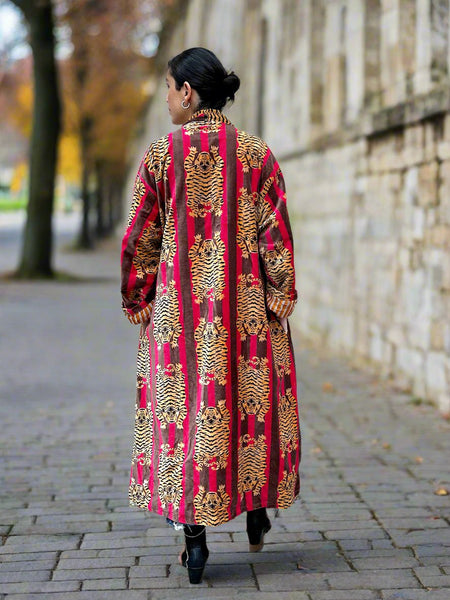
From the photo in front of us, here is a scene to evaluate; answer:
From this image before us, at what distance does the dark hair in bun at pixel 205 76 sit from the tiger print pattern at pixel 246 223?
1.15ft

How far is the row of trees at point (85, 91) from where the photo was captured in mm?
21453

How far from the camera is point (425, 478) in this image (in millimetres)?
5652

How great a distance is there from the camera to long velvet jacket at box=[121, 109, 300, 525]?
3844 mm

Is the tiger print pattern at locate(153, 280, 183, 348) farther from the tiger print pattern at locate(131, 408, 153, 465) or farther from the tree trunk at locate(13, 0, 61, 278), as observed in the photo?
the tree trunk at locate(13, 0, 61, 278)

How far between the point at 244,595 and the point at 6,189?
122 metres

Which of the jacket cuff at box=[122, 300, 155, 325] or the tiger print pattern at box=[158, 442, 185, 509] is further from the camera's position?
the jacket cuff at box=[122, 300, 155, 325]

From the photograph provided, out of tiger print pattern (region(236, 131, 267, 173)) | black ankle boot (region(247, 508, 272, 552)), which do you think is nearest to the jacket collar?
tiger print pattern (region(236, 131, 267, 173))

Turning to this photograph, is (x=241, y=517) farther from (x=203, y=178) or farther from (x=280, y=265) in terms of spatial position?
(x=203, y=178)

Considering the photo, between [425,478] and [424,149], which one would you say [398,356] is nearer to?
[424,149]

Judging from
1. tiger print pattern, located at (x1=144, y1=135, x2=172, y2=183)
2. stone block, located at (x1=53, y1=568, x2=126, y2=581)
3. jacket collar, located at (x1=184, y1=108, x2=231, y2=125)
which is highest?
jacket collar, located at (x1=184, y1=108, x2=231, y2=125)

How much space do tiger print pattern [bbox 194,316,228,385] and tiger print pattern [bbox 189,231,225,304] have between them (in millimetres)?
115

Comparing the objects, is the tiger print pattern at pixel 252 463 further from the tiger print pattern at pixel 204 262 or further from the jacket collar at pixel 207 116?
the jacket collar at pixel 207 116

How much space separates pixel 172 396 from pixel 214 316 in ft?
1.06

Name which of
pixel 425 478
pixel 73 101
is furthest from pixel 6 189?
pixel 425 478
